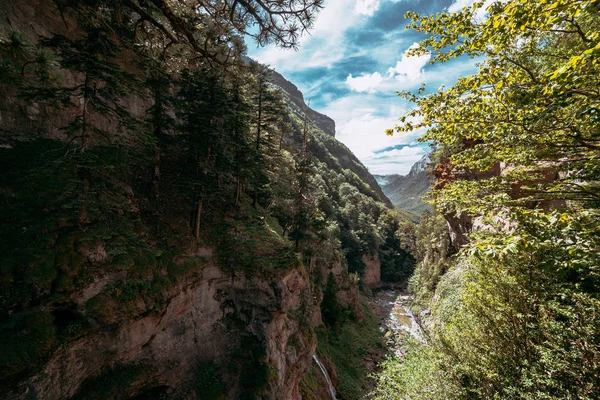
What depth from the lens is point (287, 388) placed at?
44.5 ft

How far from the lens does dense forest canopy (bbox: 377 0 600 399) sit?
4.91m

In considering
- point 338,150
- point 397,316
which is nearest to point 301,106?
point 338,150

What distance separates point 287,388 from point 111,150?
562 inches

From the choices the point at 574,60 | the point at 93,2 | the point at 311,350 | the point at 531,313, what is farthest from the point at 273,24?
the point at 311,350

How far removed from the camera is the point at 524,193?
8.38m

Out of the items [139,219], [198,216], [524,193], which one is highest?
[524,193]

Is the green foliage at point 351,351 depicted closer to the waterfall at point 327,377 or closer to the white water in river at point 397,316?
the waterfall at point 327,377

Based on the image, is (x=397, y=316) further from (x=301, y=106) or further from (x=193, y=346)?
(x=301, y=106)

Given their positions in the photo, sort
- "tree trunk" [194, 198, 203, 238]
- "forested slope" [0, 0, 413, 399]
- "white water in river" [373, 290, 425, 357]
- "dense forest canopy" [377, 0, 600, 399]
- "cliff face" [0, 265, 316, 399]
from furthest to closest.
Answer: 1. "white water in river" [373, 290, 425, 357]
2. "tree trunk" [194, 198, 203, 238]
3. "cliff face" [0, 265, 316, 399]
4. "forested slope" [0, 0, 413, 399]
5. "dense forest canopy" [377, 0, 600, 399]

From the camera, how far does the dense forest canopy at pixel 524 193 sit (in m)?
4.91

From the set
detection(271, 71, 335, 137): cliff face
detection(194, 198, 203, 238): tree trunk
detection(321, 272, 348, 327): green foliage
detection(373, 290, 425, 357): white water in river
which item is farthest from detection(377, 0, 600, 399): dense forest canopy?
detection(271, 71, 335, 137): cliff face

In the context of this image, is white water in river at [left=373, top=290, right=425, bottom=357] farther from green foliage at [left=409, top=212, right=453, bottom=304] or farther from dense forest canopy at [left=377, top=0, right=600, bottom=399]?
dense forest canopy at [left=377, top=0, right=600, bottom=399]

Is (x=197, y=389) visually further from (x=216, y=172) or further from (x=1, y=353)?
(x=216, y=172)

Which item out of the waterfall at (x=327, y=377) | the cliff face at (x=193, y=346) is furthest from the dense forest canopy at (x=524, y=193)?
the waterfall at (x=327, y=377)
